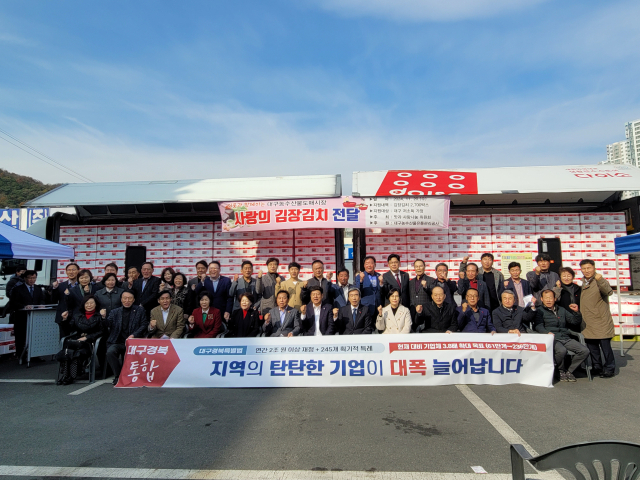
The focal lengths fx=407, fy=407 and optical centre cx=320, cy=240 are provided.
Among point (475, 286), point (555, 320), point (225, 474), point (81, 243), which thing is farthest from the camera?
point (81, 243)

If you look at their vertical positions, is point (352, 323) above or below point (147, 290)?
below

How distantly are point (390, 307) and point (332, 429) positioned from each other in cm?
281

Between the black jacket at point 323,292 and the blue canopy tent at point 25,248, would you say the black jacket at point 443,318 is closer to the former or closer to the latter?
the black jacket at point 323,292

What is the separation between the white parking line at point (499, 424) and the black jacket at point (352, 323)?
1.73 metres

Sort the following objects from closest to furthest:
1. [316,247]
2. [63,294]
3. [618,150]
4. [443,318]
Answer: [443,318] < [63,294] < [316,247] < [618,150]

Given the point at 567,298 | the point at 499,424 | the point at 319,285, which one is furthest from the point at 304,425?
the point at 567,298

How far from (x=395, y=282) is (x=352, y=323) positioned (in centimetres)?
146

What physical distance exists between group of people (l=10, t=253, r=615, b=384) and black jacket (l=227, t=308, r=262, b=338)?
0.05ft

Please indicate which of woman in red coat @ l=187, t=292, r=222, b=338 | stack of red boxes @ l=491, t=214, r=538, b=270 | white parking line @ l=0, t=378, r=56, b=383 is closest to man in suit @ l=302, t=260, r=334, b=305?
woman in red coat @ l=187, t=292, r=222, b=338

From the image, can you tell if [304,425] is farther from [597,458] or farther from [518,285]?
[518,285]

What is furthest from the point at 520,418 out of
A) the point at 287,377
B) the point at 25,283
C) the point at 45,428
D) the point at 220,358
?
the point at 25,283

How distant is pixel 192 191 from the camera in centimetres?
991

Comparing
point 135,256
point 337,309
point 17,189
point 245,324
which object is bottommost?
point 245,324

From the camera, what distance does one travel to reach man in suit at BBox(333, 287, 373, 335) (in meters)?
6.73
